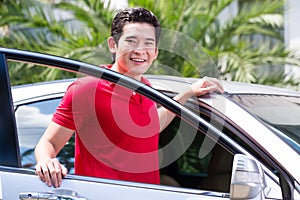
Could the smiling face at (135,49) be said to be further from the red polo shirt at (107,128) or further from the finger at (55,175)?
the finger at (55,175)

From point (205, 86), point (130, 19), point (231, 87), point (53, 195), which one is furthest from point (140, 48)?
point (53, 195)

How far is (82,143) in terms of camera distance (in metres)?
2.56

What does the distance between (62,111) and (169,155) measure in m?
1.03

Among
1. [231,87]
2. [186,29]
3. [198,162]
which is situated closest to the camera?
[231,87]

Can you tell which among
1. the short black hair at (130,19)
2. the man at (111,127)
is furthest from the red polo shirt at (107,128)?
the short black hair at (130,19)

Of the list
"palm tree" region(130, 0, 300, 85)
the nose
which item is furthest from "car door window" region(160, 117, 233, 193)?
"palm tree" region(130, 0, 300, 85)

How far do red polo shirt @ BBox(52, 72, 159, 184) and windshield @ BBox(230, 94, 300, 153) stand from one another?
17.7 inches

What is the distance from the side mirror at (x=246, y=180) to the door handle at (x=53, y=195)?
23.0 inches

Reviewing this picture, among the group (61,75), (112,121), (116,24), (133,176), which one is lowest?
(133,176)

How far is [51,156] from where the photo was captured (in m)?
2.42

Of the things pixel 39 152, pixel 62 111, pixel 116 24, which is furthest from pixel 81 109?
pixel 116 24

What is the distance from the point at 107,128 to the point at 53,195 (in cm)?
35

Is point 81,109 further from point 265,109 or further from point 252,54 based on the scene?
point 252,54

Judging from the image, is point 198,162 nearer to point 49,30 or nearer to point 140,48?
point 140,48
